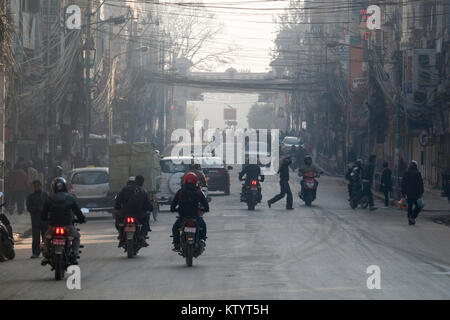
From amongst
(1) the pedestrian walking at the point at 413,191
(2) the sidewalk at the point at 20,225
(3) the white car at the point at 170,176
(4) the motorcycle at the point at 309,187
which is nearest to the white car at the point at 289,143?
(4) the motorcycle at the point at 309,187

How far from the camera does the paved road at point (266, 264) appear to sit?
1344cm

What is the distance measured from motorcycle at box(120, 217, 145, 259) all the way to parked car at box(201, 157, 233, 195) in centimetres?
2098

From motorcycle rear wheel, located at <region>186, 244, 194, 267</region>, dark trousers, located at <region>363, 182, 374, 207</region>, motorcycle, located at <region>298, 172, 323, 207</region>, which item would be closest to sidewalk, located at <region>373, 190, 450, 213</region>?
dark trousers, located at <region>363, 182, 374, 207</region>

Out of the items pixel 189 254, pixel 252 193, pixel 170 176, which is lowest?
pixel 252 193

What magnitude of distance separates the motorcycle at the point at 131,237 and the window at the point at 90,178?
12138mm

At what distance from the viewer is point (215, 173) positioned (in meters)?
40.2

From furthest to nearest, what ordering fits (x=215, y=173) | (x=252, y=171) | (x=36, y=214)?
(x=215, y=173), (x=252, y=171), (x=36, y=214)

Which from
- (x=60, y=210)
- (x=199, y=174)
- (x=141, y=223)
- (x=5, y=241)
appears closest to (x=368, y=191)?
(x=199, y=174)

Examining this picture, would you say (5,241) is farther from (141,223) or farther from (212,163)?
(212,163)

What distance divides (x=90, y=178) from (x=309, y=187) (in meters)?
8.22

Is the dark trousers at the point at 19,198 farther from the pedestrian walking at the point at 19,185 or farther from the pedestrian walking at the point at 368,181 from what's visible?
the pedestrian walking at the point at 368,181
